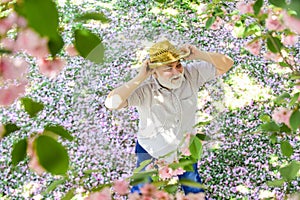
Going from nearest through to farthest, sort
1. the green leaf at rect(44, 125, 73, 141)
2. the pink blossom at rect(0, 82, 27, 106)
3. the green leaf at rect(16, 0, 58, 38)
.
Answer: the green leaf at rect(16, 0, 58, 38) < the green leaf at rect(44, 125, 73, 141) < the pink blossom at rect(0, 82, 27, 106)

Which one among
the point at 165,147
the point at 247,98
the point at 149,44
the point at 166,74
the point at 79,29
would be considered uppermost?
the point at 79,29

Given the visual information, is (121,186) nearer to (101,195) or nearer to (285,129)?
(101,195)

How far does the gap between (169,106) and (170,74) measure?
0.49 ft

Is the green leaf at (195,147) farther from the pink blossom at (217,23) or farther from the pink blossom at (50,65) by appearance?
the pink blossom at (217,23)

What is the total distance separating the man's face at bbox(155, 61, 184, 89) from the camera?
1.89 m

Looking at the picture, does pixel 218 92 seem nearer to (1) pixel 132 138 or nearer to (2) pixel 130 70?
(2) pixel 130 70

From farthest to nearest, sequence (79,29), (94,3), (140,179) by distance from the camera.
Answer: (94,3) → (140,179) → (79,29)

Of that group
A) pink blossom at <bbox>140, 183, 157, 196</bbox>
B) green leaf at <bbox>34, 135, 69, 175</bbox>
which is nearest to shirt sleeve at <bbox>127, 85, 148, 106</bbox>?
pink blossom at <bbox>140, 183, 157, 196</bbox>

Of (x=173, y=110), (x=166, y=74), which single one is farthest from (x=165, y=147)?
(x=166, y=74)

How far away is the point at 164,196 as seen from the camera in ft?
2.86

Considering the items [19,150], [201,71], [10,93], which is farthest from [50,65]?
[201,71]

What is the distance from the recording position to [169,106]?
6.36 feet

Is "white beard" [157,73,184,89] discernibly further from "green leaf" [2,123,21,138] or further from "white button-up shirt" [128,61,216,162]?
"green leaf" [2,123,21,138]

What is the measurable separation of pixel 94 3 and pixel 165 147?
3.54 m
